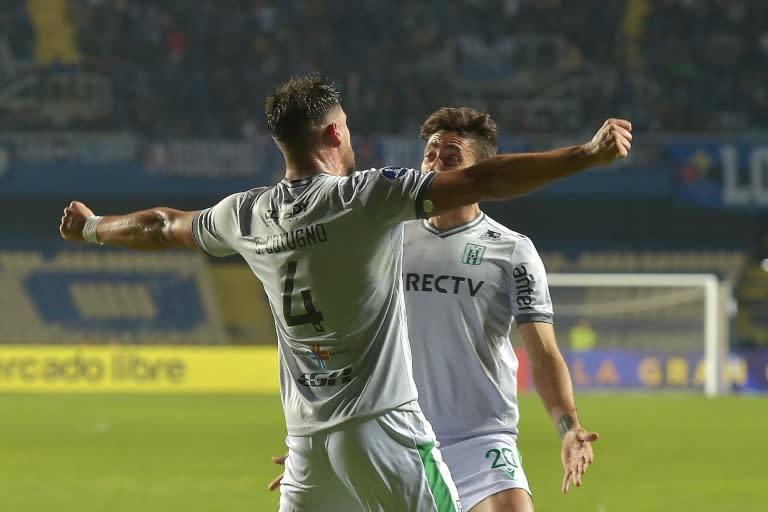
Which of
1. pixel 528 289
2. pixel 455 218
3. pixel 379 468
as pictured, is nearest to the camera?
pixel 379 468

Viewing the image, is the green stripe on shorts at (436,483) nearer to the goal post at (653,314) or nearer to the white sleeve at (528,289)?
the white sleeve at (528,289)

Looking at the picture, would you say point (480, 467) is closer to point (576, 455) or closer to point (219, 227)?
point (576, 455)

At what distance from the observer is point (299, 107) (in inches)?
134

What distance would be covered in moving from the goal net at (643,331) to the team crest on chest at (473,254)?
58.9 feet

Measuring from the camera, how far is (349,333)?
3.39m

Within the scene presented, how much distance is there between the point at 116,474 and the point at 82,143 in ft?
50.7

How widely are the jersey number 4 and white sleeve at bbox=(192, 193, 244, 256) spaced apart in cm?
26

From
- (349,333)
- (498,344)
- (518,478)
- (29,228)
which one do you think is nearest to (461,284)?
(498,344)

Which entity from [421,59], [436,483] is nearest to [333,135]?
[436,483]

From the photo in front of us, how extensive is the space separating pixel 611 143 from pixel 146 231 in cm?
157

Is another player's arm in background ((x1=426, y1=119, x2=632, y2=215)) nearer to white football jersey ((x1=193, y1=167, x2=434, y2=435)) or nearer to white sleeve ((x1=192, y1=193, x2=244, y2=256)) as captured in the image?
white football jersey ((x1=193, y1=167, x2=434, y2=435))

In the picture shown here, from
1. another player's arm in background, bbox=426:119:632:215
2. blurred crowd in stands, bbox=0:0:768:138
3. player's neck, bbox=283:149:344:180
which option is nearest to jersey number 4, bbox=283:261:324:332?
player's neck, bbox=283:149:344:180

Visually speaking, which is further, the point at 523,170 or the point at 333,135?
the point at 333,135

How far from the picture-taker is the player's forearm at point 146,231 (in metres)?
3.88
